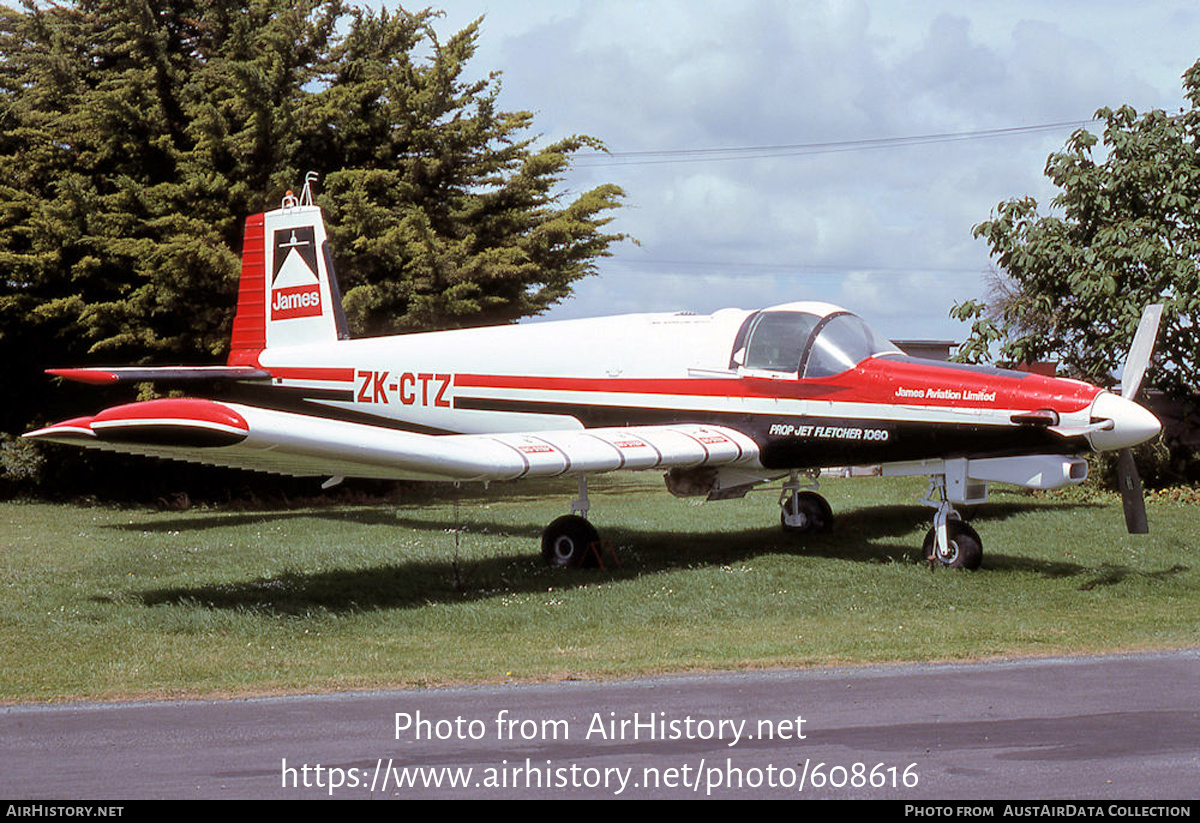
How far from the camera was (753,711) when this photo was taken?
7699mm

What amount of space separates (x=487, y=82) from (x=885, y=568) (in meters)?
16.7

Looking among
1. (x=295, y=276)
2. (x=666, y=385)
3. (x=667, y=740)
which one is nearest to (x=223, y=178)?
(x=295, y=276)

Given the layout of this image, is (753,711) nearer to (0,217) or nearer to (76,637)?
(76,637)

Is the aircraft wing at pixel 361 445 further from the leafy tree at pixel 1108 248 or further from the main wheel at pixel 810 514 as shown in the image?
the leafy tree at pixel 1108 248

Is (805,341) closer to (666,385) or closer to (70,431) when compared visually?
(666,385)

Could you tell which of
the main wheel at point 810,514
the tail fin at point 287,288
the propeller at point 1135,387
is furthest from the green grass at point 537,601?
the tail fin at point 287,288

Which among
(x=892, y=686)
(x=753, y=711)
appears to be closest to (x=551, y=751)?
(x=753, y=711)

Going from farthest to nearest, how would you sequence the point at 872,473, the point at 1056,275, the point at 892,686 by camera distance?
the point at 872,473 → the point at 1056,275 → the point at 892,686

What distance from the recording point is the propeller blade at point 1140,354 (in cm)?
1348

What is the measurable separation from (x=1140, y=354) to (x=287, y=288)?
41.1ft

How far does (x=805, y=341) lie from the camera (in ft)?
47.5

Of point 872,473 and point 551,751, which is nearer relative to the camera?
point 551,751

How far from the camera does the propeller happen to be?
13.5m

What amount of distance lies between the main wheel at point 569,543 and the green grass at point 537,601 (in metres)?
0.35
